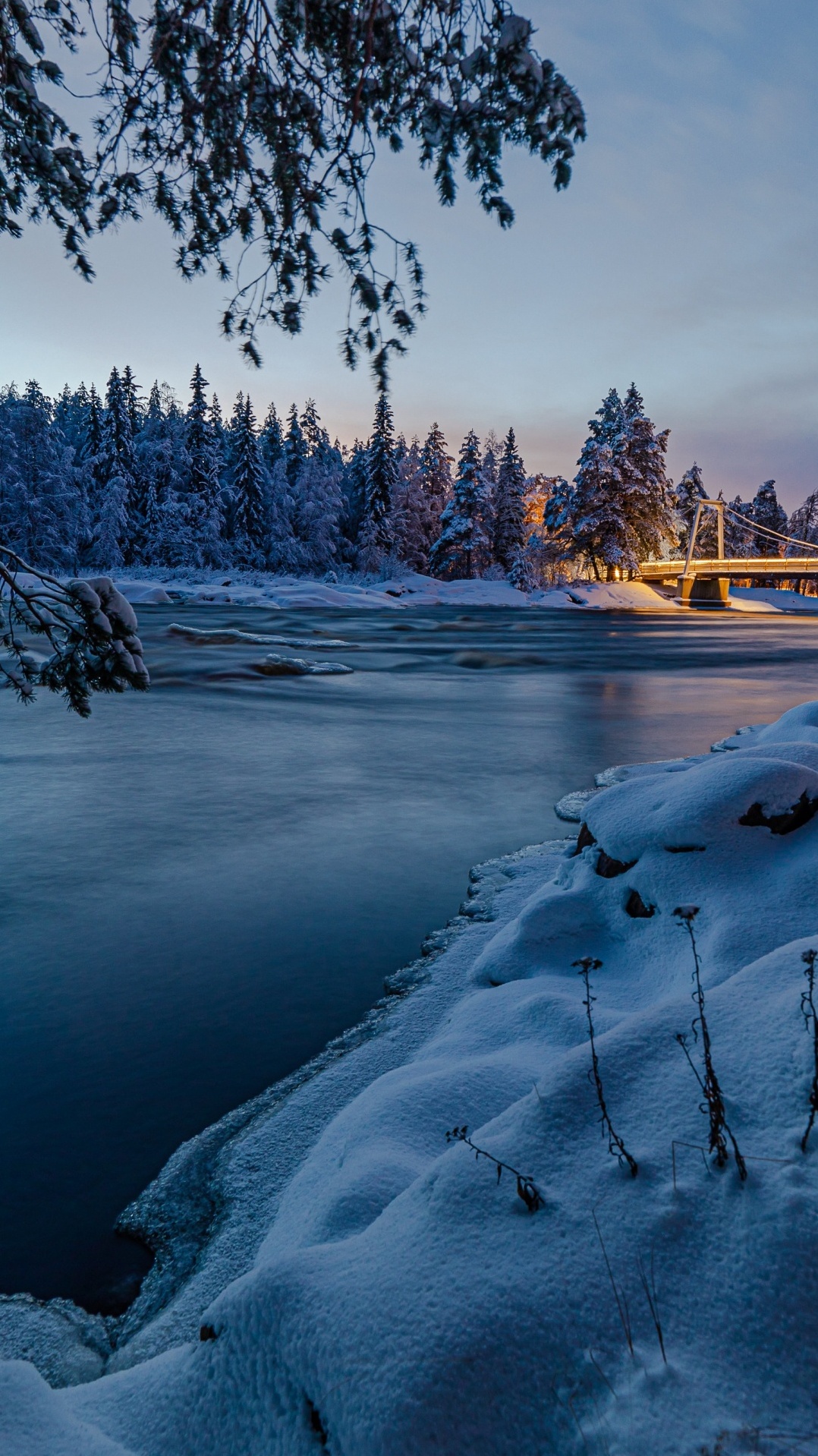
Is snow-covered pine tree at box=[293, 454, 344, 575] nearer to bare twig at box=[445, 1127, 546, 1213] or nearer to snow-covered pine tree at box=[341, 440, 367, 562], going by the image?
snow-covered pine tree at box=[341, 440, 367, 562]

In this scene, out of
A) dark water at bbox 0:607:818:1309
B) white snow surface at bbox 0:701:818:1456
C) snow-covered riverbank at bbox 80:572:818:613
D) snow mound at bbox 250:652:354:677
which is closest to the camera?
white snow surface at bbox 0:701:818:1456

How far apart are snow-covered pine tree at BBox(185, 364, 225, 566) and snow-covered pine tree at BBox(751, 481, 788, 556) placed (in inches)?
2400

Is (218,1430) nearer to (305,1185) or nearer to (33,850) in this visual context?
(305,1185)

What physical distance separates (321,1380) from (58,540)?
55.4 metres

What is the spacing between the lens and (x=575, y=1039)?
2.93 meters

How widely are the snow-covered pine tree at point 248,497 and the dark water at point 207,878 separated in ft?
156

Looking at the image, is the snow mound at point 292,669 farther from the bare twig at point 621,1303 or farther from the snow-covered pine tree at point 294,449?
the snow-covered pine tree at point 294,449

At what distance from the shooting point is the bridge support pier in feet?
181

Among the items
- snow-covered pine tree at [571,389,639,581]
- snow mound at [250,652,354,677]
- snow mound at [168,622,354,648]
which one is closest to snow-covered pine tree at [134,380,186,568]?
snow-covered pine tree at [571,389,639,581]

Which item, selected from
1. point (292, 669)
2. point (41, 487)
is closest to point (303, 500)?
point (41, 487)

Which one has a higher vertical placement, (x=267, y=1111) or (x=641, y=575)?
(x=641, y=575)

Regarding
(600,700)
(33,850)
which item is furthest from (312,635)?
(33,850)

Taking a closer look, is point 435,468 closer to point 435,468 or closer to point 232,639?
point 435,468

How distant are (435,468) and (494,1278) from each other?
73.7 meters
